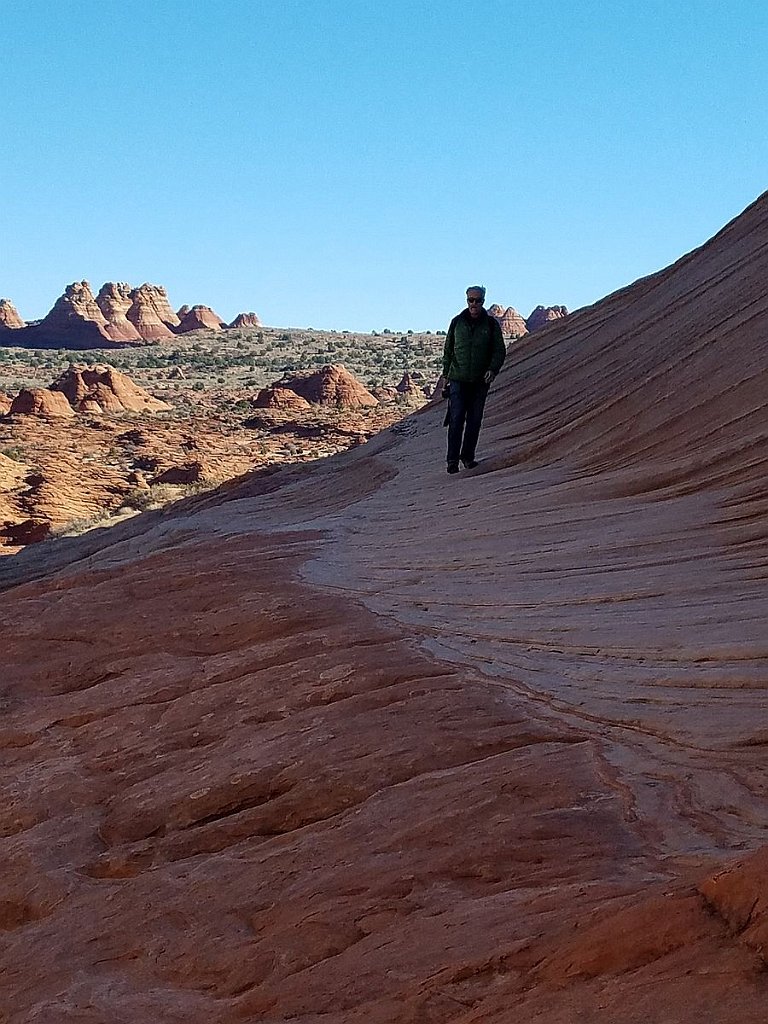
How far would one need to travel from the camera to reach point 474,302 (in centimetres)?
824

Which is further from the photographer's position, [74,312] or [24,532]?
[74,312]

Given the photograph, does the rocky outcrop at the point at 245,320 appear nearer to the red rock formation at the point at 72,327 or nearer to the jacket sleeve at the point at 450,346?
the red rock formation at the point at 72,327

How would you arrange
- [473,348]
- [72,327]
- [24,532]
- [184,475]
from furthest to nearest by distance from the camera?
1. [72,327]
2. [184,475]
3. [24,532]
4. [473,348]

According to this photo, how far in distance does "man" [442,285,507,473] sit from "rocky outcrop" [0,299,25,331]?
9004cm

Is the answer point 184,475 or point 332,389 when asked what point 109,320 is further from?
point 184,475

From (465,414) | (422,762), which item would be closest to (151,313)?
(465,414)

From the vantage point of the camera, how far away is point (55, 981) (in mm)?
2736

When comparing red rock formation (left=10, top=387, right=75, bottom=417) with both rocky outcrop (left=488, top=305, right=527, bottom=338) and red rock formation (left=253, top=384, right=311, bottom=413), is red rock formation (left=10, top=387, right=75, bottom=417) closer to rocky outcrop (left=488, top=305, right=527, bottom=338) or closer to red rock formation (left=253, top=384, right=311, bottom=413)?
red rock formation (left=253, top=384, right=311, bottom=413)

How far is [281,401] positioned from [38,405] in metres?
8.69

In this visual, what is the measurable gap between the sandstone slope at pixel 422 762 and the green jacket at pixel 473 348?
128 cm

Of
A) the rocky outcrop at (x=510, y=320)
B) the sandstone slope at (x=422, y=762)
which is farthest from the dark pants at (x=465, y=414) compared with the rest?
the rocky outcrop at (x=510, y=320)

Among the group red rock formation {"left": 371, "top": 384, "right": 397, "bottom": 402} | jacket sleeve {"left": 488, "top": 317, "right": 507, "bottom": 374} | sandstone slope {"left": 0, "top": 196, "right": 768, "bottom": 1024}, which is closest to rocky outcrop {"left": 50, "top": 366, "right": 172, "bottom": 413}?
red rock formation {"left": 371, "top": 384, "right": 397, "bottom": 402}

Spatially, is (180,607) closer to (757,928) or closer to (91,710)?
(91,710)

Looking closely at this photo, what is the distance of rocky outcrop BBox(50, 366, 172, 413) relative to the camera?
35500 millimetres
